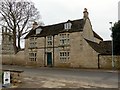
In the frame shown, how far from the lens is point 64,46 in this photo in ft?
110

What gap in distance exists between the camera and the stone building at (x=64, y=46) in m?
31.2

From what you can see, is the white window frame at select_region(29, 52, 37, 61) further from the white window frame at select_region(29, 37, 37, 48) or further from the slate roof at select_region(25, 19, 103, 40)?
the slate roof at select_region(25, 19, 103, 40)

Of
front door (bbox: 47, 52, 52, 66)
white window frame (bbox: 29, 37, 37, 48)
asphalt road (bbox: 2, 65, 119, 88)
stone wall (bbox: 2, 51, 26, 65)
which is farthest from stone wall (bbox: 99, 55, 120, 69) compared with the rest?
stone wall (bbox: 2, 51, 26, 65)

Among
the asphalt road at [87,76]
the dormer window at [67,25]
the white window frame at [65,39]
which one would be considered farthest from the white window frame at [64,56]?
the asphalt road at [87,76]

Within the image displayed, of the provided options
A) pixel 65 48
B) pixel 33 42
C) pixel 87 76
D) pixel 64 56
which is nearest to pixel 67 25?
pixel 65 48

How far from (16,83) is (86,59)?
19.0 m

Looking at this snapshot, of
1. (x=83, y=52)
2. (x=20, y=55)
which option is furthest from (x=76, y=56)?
(x=20, y=55)

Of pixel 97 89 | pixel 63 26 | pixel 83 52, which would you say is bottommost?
pixel 97 89

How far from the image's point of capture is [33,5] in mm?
45500

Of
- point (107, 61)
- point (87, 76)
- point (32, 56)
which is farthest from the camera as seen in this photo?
point (32, 56)

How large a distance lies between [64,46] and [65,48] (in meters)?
0.40

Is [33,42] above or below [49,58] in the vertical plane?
above

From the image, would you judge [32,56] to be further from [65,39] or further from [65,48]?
[65,39]

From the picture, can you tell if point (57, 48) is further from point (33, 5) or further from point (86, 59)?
point (33, 5)
